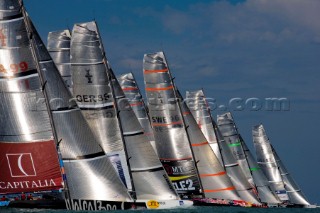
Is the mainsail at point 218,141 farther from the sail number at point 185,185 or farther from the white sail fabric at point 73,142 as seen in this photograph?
the white sail fabric at point 73,142

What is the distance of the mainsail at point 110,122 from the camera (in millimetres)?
39531

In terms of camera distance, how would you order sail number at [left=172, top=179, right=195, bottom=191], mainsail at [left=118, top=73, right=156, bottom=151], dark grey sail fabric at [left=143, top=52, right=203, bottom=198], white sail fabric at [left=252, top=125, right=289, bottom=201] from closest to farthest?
1. sail number at [left=172, top=179, right=195, bottom=191]
2. dark grey sail fabric at [left=143, top=52, right=203, bottom=198]
3. mainsail at [left=118, top=73, right=156, bottom=151]
4. white sail fabric at [left=252, top=125, right=289, bottom=201]

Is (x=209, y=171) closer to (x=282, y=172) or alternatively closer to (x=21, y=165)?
(x=21, y=165)

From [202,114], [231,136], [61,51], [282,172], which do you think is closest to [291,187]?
[282,172]

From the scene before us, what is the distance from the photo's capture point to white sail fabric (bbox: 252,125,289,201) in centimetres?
7138

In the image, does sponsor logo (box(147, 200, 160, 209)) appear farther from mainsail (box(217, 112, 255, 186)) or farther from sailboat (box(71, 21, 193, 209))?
mainsail (box(217, 112, 255, 186))

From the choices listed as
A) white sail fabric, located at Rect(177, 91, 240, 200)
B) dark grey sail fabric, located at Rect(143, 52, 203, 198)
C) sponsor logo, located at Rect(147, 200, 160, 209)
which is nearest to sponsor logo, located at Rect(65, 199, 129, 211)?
sponsor logo, located at Rect(147, 200, 160, 209)

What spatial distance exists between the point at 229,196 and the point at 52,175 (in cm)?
1808

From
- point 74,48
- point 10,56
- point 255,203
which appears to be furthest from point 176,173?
point 10,56

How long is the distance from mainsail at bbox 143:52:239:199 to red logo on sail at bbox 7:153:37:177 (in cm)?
1625

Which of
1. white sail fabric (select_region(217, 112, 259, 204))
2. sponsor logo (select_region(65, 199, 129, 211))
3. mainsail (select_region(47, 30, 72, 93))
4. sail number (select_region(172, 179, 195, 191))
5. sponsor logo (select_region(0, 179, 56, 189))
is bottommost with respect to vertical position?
white sail fabric (select_region(217, 112, 259, 204))

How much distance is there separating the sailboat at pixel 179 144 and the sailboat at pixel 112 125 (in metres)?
6.82

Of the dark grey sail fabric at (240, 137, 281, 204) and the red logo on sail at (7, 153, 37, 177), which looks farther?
the dark grey sail fabric at (240, 137, 281, 204)

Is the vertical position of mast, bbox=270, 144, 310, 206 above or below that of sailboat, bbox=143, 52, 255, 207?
below
